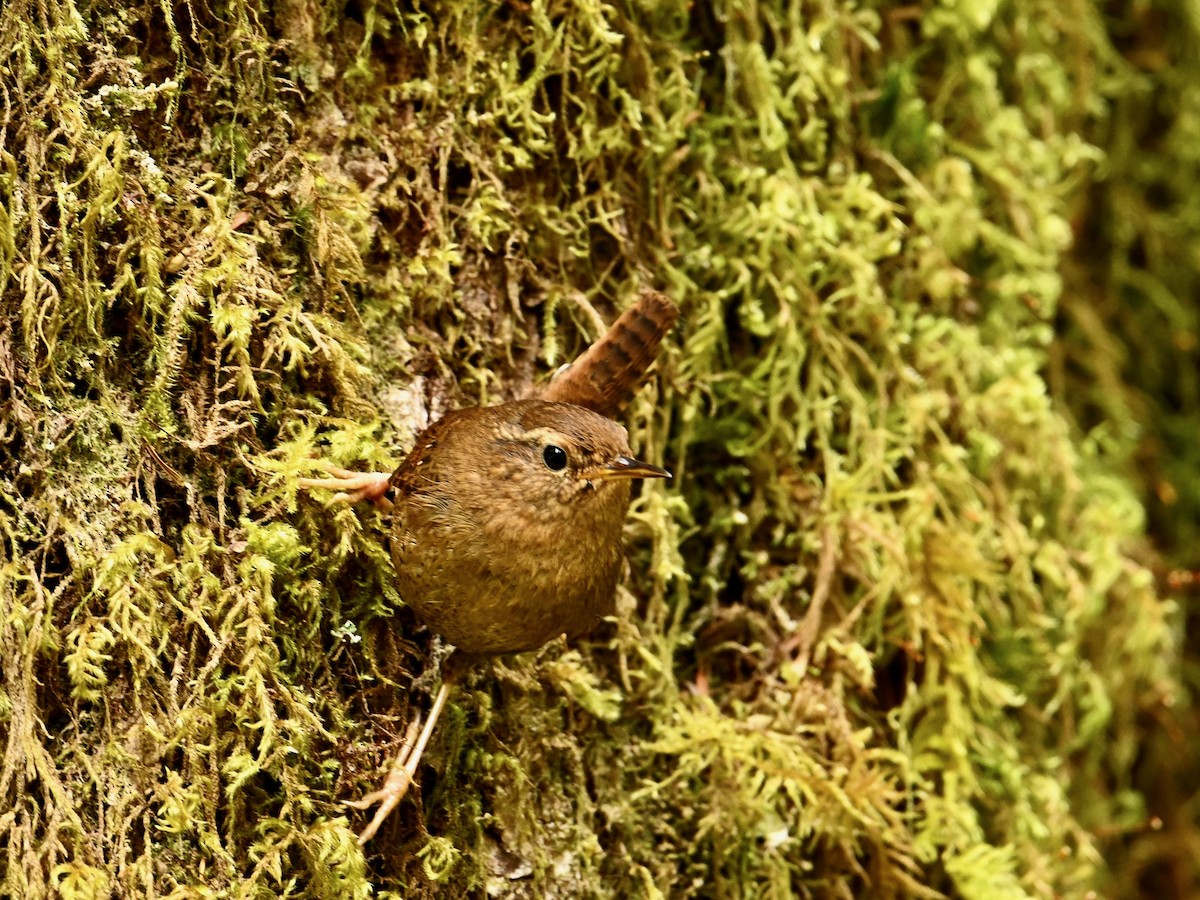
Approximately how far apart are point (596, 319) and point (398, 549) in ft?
2.48

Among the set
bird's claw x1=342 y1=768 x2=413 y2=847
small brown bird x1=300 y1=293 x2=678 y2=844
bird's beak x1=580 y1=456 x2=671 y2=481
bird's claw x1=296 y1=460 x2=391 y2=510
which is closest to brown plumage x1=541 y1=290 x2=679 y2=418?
small brown bird x1=300 y1=293 x2=678 y2=844

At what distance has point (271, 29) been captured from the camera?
2516 mm

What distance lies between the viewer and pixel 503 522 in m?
2.45

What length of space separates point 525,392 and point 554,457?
0.41 metres

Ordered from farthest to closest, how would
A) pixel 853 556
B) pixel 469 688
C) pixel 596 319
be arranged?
pixel 853 556 → pixel 596 319 → pixel 469 688

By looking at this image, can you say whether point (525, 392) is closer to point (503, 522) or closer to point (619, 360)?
point (619, 360)

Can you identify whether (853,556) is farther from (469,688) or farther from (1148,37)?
(1148,37)

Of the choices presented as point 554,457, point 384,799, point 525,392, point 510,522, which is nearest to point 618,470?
point 554,457

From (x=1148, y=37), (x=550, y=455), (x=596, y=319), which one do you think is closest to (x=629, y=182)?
(x=596, y=319)

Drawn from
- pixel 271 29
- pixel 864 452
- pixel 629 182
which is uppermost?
pixel 271 29

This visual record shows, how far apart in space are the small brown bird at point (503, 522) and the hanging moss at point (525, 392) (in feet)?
0.35

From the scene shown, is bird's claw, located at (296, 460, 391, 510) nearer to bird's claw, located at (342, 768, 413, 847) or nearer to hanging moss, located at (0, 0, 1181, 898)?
hanging moss, located at (0, 0, 1181, 898)

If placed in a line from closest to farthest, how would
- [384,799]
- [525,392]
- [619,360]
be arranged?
[384,799] → [619,360] → [525,392]

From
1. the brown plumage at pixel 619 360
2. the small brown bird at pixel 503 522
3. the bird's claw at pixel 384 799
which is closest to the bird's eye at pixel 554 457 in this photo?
the small brown bird at pixel 503 522
